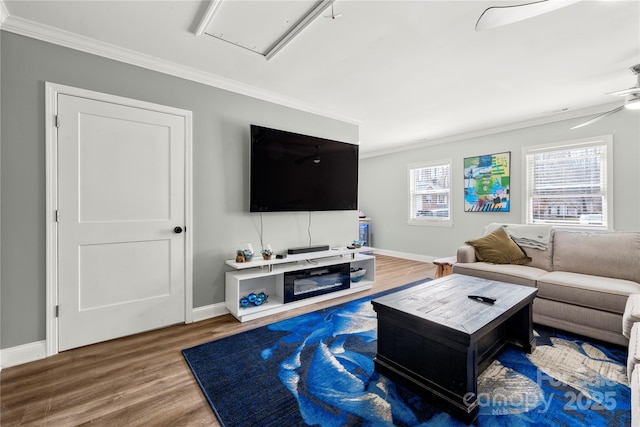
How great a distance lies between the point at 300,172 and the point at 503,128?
11.6ft

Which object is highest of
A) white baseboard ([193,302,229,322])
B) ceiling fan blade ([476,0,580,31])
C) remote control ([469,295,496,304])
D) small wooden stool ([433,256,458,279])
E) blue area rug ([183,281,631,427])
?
ceiling fan blade ([476,0,580,31])

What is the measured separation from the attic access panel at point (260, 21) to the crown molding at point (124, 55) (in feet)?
2.23

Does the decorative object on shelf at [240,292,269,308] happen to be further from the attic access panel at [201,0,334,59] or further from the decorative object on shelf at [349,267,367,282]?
the attic access panel at [201,0,334,59]

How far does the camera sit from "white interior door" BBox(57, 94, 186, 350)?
2.24 m

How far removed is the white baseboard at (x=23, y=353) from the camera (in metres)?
2.02

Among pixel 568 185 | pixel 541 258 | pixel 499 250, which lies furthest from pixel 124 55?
pixel 568 185

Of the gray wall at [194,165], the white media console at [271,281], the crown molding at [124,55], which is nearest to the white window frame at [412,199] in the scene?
the white media console at [271,281]

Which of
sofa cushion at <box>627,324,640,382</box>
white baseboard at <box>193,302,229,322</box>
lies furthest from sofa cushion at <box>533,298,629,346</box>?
white baseboard at <box>193,302,229,322</box>

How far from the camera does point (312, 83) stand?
307cm

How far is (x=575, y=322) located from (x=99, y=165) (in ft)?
13.7

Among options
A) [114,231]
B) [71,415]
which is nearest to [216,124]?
[114,231]

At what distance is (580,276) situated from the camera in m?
2.66

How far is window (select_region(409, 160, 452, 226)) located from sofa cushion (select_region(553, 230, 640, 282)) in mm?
2338

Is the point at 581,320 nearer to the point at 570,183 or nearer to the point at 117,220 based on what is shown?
the point at 570,183
